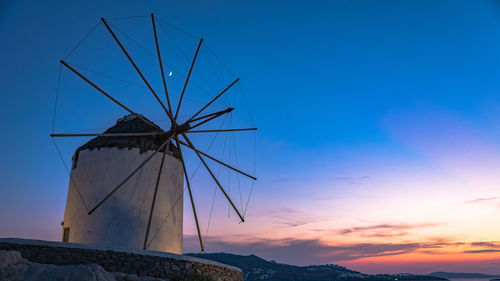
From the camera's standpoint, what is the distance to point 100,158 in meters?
16.5

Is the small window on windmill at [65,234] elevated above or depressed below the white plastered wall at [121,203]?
below

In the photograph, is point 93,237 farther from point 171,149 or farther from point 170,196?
point 171,149

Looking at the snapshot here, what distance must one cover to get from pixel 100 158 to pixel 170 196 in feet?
11.5

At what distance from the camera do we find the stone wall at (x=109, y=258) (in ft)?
35.5

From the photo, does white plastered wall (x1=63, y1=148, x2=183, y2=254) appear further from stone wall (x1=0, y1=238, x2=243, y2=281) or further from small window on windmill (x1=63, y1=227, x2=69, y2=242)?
stone wall (x1=0, y1=238, x2=243, y2=281)

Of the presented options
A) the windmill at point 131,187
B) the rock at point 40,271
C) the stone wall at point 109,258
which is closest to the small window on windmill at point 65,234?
the windmill at point 131,187

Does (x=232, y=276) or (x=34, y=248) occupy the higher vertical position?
(x=34, y=248)

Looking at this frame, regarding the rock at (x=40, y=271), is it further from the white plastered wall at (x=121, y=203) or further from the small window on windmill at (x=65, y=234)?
the small window on windmill at (x=65, y=234)

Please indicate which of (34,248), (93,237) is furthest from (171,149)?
(34,248)

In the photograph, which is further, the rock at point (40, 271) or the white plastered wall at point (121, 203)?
the white plastered wall at point (121, 203)

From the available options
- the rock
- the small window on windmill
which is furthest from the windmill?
the rock

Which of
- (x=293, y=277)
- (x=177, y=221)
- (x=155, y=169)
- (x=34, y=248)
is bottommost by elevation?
(x=293, y=277)

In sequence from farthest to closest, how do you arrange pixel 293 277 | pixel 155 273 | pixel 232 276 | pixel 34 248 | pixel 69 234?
pixel 293 277, pixel 69 234, pixel 232 276, pixel 155 273, pixel 34 248

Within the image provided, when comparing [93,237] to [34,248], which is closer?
[34,248]
